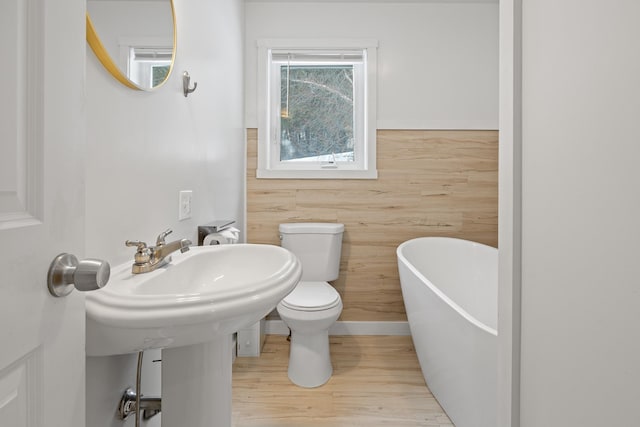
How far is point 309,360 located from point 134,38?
5.39 feet

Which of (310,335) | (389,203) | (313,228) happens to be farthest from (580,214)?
(389,203)

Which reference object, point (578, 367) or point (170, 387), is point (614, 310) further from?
point (170, 387)

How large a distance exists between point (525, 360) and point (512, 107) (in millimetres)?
540

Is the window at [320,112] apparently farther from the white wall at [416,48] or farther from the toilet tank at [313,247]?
the toilet tank at [313,247]

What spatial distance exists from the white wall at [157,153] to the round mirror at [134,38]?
0.04m

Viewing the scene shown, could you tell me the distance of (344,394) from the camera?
166cm

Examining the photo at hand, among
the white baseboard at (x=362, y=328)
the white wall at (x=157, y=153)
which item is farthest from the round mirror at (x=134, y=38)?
the white baseboard at (x=362, y=328)

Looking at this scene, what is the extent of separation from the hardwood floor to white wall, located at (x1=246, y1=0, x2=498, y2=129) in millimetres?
1634

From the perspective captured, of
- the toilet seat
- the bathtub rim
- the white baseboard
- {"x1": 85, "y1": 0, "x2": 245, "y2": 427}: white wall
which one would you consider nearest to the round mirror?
{"x1": 85, "y1": 0, "x2": 245, "y2": 427}: white wall

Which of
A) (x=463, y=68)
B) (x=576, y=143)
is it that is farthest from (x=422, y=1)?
(x=576, y=143)

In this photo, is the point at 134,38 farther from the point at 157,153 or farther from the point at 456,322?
the point at 456,322

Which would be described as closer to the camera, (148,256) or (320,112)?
(148,256)

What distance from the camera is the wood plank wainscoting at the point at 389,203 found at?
7.68ft

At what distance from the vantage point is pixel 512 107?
68 cm
